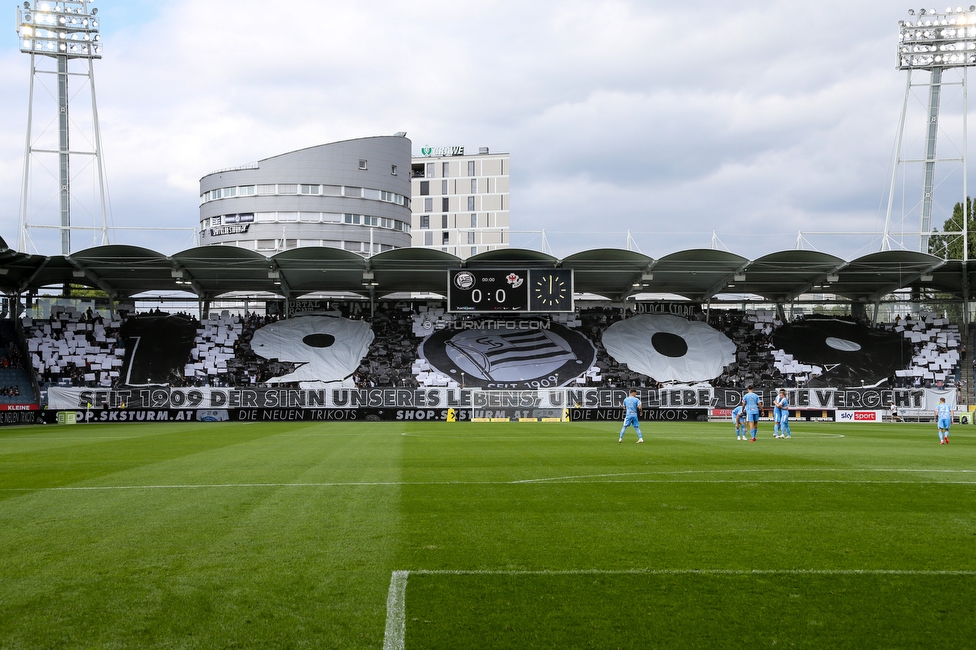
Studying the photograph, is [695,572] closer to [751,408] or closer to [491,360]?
[751,408]

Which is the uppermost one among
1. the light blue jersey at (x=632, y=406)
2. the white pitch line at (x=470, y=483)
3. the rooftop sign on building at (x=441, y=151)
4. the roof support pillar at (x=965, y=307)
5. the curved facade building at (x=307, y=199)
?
the rooftop sign on building at (x=441, y=151)

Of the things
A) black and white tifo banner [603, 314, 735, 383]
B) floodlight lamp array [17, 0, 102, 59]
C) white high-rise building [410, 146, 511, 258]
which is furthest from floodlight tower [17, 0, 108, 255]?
white high-rise building [410, 146, 511, 258]

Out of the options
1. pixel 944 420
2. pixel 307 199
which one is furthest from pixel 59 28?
pixel 944 420

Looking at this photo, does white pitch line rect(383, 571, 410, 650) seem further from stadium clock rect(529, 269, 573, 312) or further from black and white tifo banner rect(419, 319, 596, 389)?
black and white tifo banner rect(419, 319, 596, 389)

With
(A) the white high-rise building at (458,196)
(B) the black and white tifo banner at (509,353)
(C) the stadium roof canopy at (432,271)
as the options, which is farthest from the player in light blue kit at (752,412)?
(A) the white high-rise building at (458,196)

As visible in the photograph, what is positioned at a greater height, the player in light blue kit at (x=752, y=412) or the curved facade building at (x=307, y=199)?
the curved facade building at (x=307, y=199)

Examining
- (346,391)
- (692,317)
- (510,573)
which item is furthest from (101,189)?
(510,573)

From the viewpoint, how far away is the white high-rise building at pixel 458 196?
114m

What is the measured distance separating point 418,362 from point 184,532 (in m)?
43.5

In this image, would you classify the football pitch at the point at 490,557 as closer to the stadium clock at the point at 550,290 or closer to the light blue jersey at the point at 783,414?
the light blue jersey at the point at 783,414

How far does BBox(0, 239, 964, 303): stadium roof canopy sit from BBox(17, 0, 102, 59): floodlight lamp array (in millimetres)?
13835

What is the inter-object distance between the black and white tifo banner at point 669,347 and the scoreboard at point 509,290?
7225mm

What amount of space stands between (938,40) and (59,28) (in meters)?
56.1

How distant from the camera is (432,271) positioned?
5319cm
